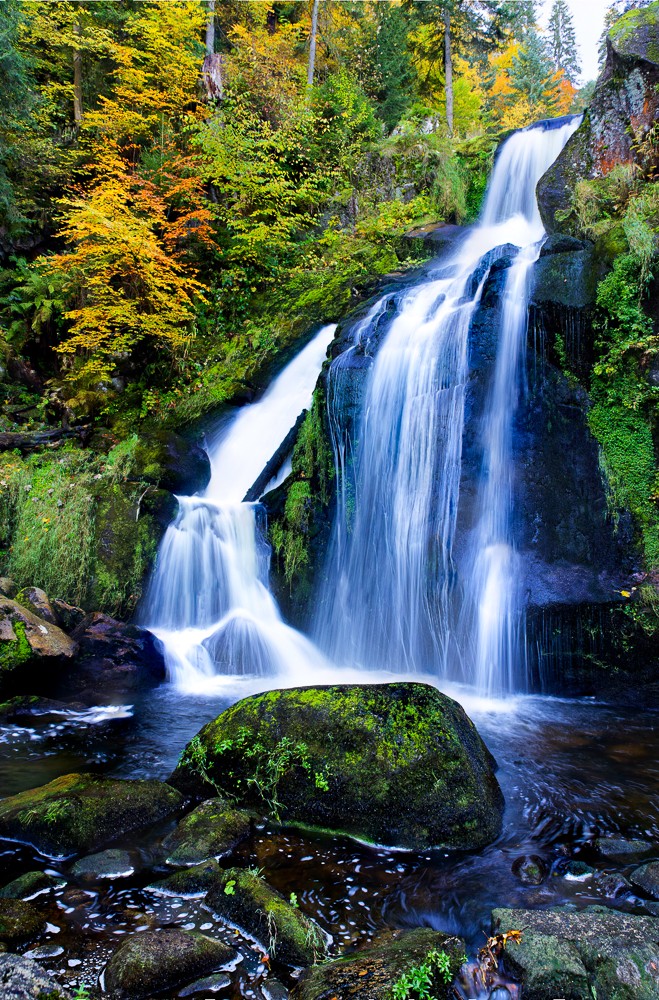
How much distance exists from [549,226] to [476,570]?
25.4 feet

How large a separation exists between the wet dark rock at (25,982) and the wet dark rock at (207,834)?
126 cm

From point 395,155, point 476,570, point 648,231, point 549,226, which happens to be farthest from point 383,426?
point 395,155

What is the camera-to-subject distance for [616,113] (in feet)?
32.7

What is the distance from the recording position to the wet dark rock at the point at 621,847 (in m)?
3.71

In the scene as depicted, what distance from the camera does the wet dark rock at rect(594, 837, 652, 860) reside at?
3707 mm

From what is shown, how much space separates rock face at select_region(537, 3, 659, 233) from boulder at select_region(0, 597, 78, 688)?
1075 cm

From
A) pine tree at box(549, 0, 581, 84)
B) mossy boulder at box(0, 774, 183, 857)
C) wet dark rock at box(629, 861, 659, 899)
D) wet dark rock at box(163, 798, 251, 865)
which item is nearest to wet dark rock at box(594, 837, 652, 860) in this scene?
wet dark rock at box(629, 861, 659, 899)

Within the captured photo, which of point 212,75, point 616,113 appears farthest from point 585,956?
point 212,75

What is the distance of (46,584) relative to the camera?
26.8 feet

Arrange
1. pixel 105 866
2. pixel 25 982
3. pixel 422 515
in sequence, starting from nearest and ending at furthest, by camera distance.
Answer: pixel 25 982
pixel 105 866
pixel 422 515

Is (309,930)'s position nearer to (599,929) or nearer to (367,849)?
(367,849)

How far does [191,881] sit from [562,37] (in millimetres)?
58641

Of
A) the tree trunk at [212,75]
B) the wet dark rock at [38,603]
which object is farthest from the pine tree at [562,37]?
the wet dark rock at [38,603]

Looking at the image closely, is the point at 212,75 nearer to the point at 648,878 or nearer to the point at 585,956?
the point at 648,878
